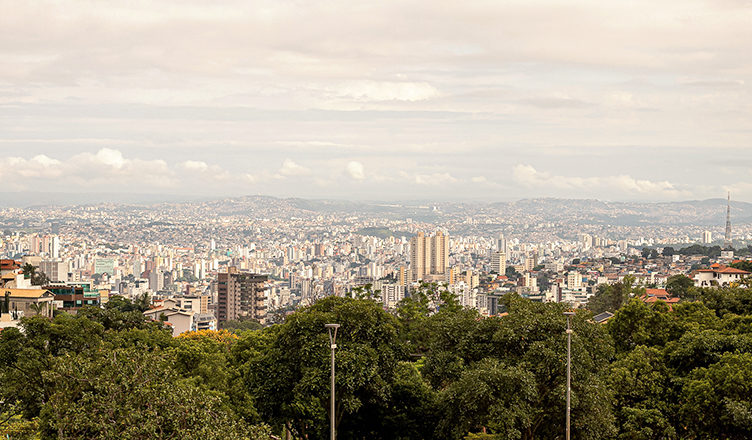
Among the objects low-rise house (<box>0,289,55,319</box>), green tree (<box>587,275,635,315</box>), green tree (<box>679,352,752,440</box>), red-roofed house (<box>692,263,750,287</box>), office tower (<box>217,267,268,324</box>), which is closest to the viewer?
green tree (<box>679,352,752,440</box>)

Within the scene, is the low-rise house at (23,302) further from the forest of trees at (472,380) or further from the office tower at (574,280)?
the office tower at (574,280)

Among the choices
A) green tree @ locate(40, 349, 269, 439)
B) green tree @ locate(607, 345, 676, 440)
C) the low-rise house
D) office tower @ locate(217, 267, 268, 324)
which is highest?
green tree @ locate(40, 349, 269, 439)

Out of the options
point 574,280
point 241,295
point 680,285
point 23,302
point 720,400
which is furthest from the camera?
point 574,280

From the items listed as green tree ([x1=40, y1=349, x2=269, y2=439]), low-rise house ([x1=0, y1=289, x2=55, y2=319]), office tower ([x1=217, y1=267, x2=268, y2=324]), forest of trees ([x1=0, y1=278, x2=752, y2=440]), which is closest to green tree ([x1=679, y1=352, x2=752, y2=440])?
forest of trees ([x1=0, y1=278, x2=752, y2=440])

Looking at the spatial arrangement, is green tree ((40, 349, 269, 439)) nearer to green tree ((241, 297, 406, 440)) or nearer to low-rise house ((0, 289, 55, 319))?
green tree ((241, 297, 406, 440))

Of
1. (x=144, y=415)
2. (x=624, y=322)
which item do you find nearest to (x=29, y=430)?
(x=144, y=415)

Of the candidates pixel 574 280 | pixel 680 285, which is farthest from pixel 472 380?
pixel 574 280

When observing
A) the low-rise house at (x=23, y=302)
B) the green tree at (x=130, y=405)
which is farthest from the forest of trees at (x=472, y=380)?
the low-rise house at (x=23, y=302)

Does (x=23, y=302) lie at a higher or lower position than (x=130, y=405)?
lower

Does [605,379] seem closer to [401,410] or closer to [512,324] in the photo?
[512,324]

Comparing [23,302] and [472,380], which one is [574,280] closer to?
[23,302]
